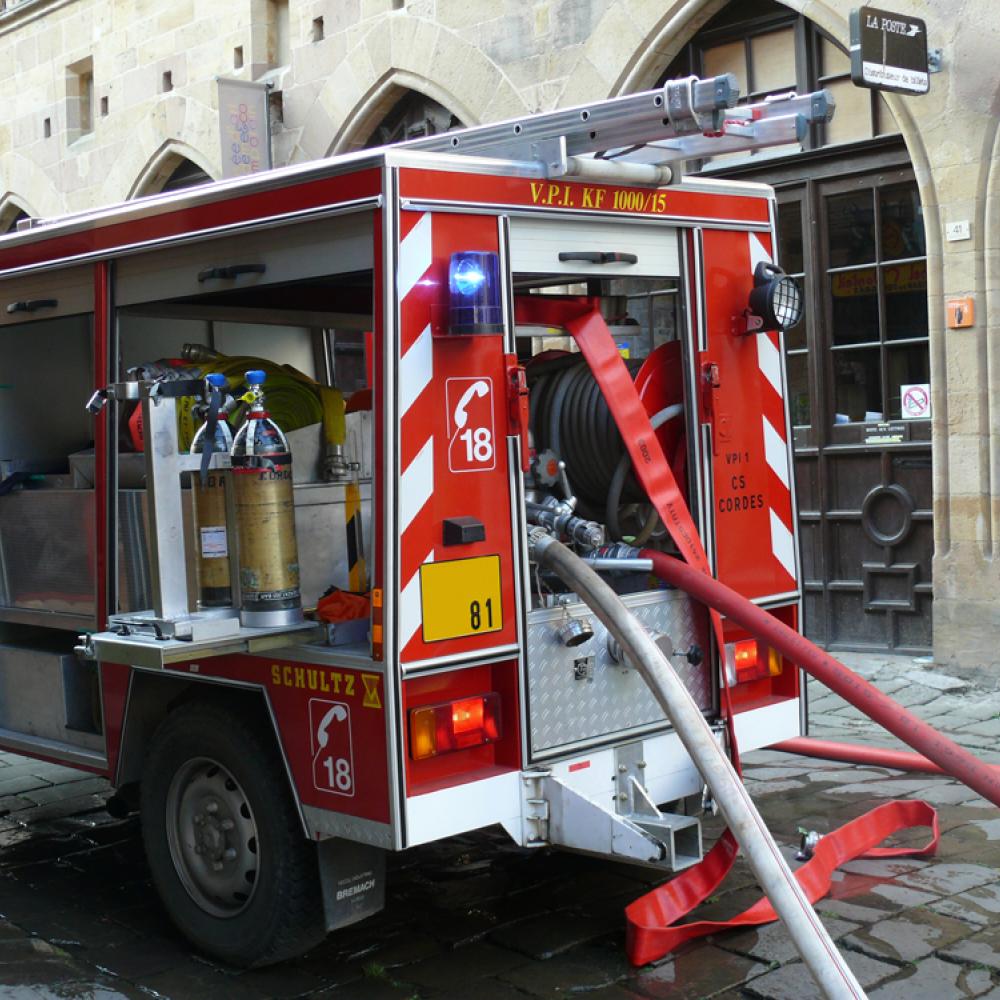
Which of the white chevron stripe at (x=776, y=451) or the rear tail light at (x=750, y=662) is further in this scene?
the white chevron stripe at (x=776, y=451)

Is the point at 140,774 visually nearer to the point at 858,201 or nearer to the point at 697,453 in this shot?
the point at 697,453

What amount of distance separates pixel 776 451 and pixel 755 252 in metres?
0.72

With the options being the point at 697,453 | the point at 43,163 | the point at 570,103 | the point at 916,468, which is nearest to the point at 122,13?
the point at 43,163

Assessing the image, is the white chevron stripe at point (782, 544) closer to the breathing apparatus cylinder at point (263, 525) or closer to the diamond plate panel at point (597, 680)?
the diamond plate panel at point (597, 680)

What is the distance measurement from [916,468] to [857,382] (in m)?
0.71

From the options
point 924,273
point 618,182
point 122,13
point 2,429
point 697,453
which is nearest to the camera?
point 618,182

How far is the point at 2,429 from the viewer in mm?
6059

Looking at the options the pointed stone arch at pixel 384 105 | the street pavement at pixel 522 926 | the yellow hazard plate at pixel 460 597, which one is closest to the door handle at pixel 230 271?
the yellow hazard plate at pixel 460 597

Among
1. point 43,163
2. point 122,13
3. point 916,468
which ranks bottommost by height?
→ point 916,468

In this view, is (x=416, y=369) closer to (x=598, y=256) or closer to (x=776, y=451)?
(x=598, y=256)

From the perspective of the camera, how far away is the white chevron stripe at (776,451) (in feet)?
17.3

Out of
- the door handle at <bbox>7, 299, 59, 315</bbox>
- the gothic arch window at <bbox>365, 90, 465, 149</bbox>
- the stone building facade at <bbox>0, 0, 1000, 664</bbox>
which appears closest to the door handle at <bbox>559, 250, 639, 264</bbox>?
the door handle at <bbox>7, 299, 59, 315</bbox>

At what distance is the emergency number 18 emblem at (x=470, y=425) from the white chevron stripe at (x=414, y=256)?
0.31 metres

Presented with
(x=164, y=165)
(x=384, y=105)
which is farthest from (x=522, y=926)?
(x=164, y=165)
